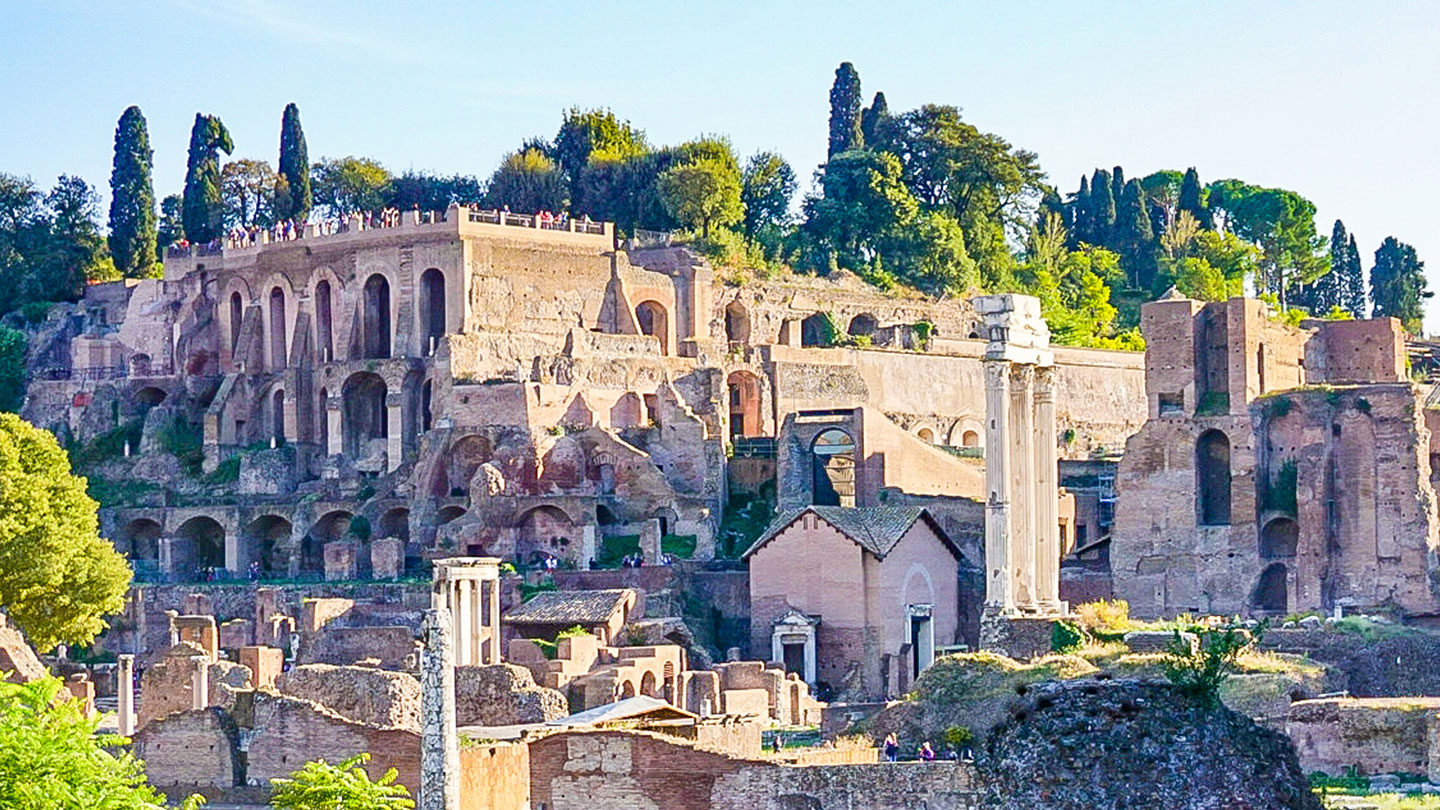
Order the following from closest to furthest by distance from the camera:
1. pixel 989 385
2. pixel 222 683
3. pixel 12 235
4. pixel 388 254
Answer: pixel 222 683 → pixel 989 385 → pixel 388 254 → pixel 12 235

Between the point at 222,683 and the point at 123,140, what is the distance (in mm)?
38522

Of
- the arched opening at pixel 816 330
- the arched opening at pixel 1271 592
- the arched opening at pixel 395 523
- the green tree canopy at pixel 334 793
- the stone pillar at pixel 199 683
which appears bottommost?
the green tree canopy at pixel 334 793

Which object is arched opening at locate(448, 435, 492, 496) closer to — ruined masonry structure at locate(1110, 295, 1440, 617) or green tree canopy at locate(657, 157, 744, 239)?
ruined masonry structure at locate(1110, 295, 1440, 617)

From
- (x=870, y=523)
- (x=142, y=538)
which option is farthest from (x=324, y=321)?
(x=870, y=523)

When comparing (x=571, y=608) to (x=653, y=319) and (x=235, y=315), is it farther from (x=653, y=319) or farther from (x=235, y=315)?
(x=235, y=315)

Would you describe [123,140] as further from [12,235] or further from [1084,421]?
[1084,421]

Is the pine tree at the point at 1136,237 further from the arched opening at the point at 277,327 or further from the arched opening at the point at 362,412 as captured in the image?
the arched opening at the point at 362,412

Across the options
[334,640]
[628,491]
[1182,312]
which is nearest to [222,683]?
[334,640]

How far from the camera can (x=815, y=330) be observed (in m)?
76.8

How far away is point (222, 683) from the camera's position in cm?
4509

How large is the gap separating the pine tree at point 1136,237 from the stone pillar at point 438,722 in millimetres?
64750

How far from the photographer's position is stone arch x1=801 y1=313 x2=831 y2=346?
7619 centimetres

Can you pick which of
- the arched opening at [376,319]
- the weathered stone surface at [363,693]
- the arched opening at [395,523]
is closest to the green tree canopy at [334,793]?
the weathered stone surface at [363,693]

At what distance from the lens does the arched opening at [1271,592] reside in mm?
57719
